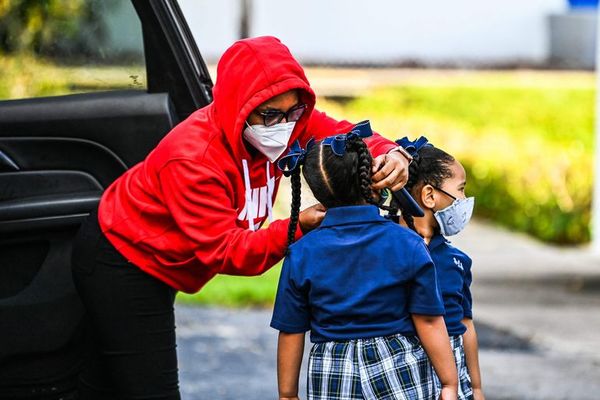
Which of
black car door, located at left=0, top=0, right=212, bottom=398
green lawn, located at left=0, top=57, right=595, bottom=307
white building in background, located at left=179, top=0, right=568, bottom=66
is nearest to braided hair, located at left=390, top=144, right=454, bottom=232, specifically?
black car door, located at left=0, top=0, right=212, bottom=398

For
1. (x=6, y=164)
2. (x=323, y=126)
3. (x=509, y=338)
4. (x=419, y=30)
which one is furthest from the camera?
(x=419, y=30)

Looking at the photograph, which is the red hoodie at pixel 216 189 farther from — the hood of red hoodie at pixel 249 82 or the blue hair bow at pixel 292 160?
the blue hair bow at pixel 292 160

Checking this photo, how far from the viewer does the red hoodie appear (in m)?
3.24

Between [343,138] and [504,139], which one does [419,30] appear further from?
[343,138]

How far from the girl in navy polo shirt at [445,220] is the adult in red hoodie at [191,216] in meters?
0.11

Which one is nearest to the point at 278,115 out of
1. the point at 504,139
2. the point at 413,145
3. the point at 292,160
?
the point at 292,160

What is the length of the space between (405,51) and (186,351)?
13.7m

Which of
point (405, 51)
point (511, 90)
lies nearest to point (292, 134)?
point (511, 90)

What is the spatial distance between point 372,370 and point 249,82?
0.79m

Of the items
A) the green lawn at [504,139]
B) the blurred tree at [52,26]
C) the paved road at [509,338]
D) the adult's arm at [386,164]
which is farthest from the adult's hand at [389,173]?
the green lawn at [504,139]

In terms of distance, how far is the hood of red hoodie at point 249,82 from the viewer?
325 cm

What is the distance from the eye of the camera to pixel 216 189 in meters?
3.28

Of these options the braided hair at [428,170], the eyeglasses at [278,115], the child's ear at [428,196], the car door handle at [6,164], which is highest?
the eyeglasses at [278,115]

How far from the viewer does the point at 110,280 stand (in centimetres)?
354
